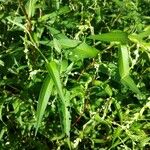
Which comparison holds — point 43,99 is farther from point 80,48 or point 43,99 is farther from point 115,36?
point 115,36

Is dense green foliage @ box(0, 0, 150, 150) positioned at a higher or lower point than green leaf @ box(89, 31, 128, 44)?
lower

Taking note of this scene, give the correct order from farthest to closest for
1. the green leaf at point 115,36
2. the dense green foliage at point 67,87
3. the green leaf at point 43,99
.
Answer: the dense green foliage at point 67,87 < the green leaf at point 43,99 < the green leaf at point 115,36

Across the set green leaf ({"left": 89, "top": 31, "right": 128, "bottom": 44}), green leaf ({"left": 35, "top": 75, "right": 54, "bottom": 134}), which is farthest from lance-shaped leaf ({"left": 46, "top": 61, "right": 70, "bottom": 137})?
green leaf ({"left": 89, "top": 31, "right": 128, "bottom": 44})

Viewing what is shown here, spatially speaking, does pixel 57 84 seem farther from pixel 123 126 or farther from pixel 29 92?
pixel 29 92

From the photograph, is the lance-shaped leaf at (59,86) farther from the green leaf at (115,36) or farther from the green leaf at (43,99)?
the green leaf at (115,36)

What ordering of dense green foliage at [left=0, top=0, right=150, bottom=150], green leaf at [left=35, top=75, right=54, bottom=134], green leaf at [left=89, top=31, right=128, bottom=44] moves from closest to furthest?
1. green leaf at [left=89, top=31, right=128, bottom=44]
2. green leaf at [left=35, top=75, right=54, bottom=134]
3. dense green foliage at [left=0, top=0, right=150, bottom=150]

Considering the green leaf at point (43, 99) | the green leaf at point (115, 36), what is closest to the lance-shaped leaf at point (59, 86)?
the green leaf at point (43, 99)

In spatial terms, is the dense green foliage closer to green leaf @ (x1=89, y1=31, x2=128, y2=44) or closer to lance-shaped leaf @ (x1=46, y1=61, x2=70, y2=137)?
lance-shaped leaf @ (x1=46, y1=61, x2=70, y2=137)

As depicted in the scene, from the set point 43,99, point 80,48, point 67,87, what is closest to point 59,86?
point 43,99
